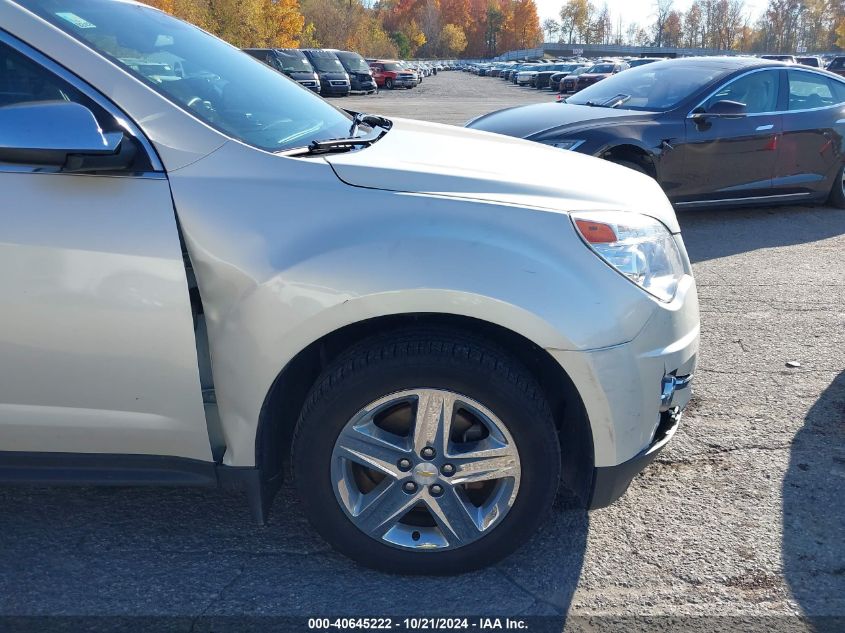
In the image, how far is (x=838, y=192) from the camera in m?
8.35

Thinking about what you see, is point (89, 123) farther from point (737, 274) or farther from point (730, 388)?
point (737, 274)

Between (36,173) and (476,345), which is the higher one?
(36,173)

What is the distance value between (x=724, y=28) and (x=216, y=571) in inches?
5646

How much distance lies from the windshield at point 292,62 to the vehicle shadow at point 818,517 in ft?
98.2

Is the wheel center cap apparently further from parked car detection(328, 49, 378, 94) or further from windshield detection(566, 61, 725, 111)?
parked car detection(328, 49, 378, 94)

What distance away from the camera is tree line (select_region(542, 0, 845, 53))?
115m

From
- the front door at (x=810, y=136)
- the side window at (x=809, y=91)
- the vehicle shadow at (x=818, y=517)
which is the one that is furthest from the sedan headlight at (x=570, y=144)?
the vehicle shadow at (x=818, y=517)

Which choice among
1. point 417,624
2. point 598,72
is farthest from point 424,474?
point 598,72

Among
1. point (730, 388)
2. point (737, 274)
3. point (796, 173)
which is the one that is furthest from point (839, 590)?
point (796, 173)

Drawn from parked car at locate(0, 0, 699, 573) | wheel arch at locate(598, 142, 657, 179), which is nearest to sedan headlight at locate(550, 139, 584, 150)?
wheel arch at locate(598, 142, 657, 179)

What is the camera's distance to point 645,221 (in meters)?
2.60

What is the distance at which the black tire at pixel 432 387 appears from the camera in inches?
90.2

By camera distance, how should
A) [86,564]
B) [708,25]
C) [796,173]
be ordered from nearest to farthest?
1. [86,564]
2. [796,173]
3. [708,25]

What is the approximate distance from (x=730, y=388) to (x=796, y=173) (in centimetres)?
479
